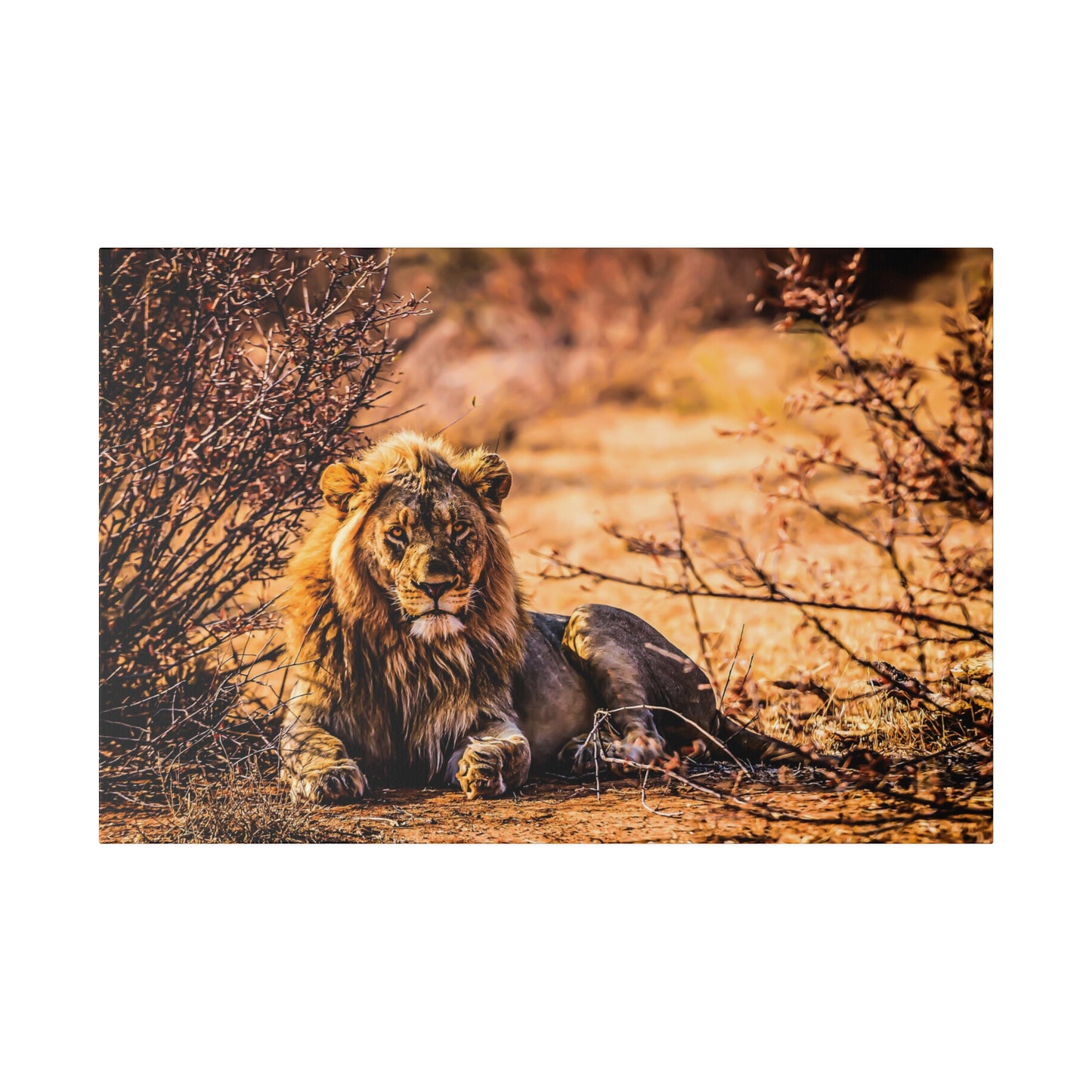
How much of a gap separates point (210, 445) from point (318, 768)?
59.3 inches

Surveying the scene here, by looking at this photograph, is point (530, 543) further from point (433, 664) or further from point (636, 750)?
point (636, 750)

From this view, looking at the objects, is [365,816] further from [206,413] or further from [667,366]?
[667,366]

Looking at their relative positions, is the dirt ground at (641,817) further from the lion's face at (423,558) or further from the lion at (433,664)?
the lion's face at (423,558)

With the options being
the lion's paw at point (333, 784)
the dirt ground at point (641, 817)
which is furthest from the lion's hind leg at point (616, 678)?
the lion's paw at point (333, 784)

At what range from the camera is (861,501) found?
518cm

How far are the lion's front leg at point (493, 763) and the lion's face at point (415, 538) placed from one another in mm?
463

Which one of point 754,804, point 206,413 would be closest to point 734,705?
point 754,804

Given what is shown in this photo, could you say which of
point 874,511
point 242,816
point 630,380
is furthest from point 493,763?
point 874,511

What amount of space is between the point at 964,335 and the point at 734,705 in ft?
5.83

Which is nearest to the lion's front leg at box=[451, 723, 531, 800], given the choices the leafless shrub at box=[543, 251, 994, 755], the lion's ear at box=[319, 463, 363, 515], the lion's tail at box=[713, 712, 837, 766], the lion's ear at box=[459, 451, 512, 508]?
the leafless shrub at box=[543, 251, 994, 755]

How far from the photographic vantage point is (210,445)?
5.21 metres

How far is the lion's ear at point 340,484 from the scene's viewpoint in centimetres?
506

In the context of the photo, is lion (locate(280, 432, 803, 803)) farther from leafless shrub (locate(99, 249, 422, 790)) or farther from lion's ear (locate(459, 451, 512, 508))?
leafless shrub (locate(99, 249, 422, 790))

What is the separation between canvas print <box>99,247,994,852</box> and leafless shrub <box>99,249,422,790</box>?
13 millimetres
